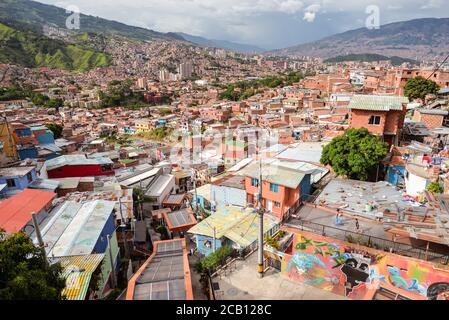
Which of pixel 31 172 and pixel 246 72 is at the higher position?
pixel 246 72

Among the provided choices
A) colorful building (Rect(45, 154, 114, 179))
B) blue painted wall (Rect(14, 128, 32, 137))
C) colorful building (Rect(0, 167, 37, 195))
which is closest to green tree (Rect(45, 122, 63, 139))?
blue painted wall (Rect(14, 128, 32, 137))

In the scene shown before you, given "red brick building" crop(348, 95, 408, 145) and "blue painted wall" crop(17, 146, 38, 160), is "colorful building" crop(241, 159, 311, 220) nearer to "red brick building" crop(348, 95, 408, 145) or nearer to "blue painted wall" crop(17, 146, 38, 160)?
"red brick building" crop(348, 95, 408, 145)

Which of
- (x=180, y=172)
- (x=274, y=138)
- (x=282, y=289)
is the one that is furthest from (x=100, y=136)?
(x=282, y=289)

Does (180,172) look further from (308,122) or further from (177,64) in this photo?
(177,64)

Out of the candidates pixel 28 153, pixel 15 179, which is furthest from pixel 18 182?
pixel 28 153

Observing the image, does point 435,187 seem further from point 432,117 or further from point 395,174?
point 432,117

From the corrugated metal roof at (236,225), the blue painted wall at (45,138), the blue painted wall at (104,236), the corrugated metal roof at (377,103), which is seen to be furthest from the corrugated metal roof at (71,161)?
the corrugated metal roof at (377,103)

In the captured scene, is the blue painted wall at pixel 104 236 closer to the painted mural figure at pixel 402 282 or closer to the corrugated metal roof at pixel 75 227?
the corrugated metal roof at pixel 75 227

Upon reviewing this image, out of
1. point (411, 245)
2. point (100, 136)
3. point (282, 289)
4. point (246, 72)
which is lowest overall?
point (100, 136)
